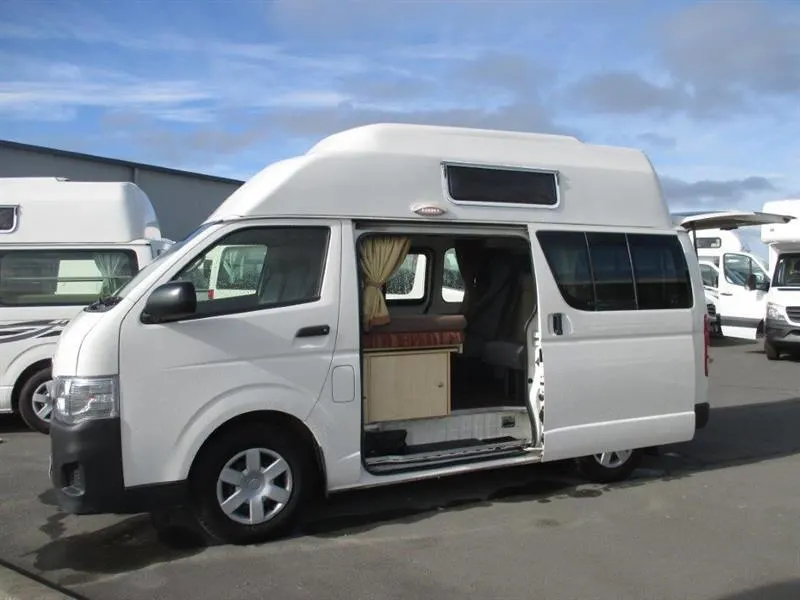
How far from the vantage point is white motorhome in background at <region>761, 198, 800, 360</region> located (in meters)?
14.6

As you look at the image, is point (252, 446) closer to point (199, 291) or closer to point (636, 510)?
point (199, 291)

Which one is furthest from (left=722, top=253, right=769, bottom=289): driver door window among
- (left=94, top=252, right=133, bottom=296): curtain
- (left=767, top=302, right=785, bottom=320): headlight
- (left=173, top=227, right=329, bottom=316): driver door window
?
(left=173, top=227, right=329, bottom=316): driver door window

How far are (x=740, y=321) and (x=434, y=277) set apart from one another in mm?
11759

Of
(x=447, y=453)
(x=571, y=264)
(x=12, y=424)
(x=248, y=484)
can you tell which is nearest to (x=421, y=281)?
(x=571, y=264)

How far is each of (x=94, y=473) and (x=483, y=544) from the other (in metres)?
2.45

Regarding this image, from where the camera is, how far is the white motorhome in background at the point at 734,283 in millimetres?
16594

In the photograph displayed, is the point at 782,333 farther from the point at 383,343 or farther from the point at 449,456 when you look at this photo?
the point at 383,343

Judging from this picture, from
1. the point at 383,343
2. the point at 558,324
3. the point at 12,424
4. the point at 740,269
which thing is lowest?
the point at 12,424

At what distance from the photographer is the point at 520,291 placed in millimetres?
6684

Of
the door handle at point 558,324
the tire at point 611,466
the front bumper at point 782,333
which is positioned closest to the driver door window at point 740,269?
the front bumper at point 782,333

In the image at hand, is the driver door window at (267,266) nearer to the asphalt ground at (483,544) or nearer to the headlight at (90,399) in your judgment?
the headlight at (90,399)

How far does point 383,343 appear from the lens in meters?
5.73

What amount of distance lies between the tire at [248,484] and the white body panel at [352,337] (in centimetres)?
15

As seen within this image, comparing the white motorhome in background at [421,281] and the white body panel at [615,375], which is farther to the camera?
the white motorhome in background at [421,281]
